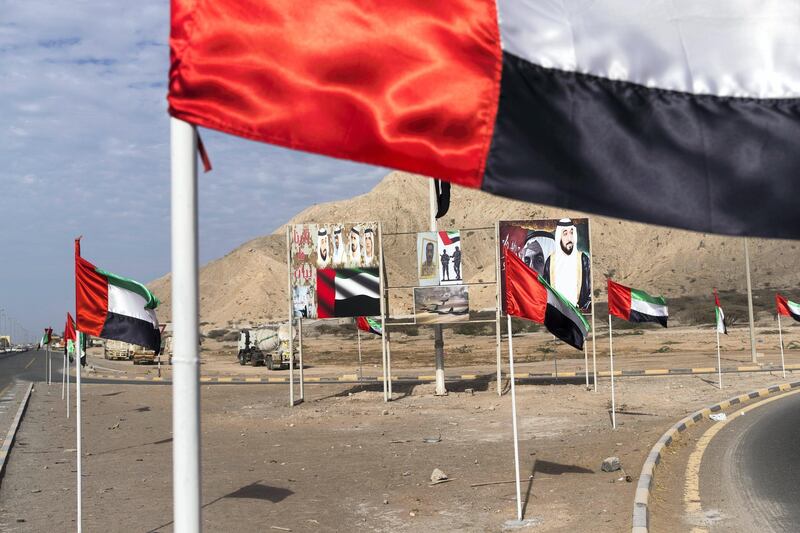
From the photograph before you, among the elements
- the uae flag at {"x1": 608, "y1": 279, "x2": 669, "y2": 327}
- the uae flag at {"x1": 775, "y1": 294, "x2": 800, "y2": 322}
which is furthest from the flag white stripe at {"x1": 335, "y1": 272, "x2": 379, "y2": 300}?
the uae flag at {"x1": 775, "y1": 294, "x2": 800, "y2": 322}

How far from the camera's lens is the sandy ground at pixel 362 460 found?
1113cm

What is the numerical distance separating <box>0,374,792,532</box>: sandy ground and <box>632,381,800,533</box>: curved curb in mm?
235

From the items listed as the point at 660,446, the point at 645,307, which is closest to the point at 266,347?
the point at 645,307

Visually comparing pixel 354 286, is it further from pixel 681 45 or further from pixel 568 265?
pixel 681 45

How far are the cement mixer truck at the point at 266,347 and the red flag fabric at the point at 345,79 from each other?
46979 millimetres

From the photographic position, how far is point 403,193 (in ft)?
435

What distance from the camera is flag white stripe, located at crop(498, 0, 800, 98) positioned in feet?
9.17

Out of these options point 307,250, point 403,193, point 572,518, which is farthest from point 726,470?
point 403,193

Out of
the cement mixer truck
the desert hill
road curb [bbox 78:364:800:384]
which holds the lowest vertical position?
road curb [bbox 78:364:800:384]

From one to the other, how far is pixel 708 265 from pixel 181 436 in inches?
4001

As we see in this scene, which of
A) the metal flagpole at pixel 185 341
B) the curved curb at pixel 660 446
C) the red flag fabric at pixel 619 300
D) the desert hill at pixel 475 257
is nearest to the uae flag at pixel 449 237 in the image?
the red flag fabric at pixel 619 300

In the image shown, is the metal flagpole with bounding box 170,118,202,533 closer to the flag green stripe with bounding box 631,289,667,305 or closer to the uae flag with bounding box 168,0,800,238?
the uae flag with bounding box 168,0,800,238

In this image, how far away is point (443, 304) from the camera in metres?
26.9

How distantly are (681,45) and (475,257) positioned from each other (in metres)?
120
